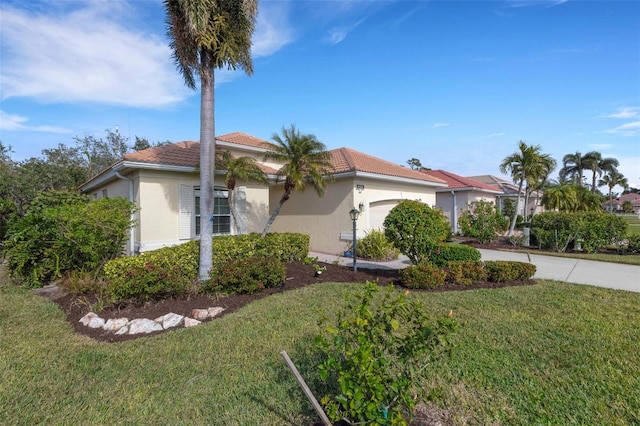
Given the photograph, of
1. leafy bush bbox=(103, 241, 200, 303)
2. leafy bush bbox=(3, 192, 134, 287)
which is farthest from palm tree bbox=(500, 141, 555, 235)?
leafy bush bbox=(3, 192, 134, 287)

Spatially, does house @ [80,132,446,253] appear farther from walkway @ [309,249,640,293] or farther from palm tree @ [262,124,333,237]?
walkway @ [309,249,640,293]

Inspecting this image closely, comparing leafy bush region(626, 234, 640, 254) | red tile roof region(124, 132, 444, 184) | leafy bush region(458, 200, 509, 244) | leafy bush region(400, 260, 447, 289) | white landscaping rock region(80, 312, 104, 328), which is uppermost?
red tile roof region(124, 132, 444, 184)

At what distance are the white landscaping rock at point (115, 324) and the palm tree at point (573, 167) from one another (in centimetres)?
5407

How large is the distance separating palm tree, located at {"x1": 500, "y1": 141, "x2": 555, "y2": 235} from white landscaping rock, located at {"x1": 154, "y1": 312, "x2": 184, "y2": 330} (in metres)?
18.5

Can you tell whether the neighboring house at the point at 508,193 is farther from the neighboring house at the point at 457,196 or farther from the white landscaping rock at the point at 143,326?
the white landscaping rock at the point at 143,326

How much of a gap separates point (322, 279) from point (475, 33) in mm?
8033

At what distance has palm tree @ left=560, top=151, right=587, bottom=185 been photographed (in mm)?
42628

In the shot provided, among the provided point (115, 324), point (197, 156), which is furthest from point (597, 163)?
point (115, 324)

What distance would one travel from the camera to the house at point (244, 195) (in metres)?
9.42

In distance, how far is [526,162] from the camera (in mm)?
16844

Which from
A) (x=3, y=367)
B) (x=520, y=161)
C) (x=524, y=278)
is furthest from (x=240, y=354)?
(x=520, y=161)

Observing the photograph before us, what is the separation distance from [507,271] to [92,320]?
9273 millimetres

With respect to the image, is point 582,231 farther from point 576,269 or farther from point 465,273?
point 465,273

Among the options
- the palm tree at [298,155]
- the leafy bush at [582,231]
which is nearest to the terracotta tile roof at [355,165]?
the palm tree at [298,155]
